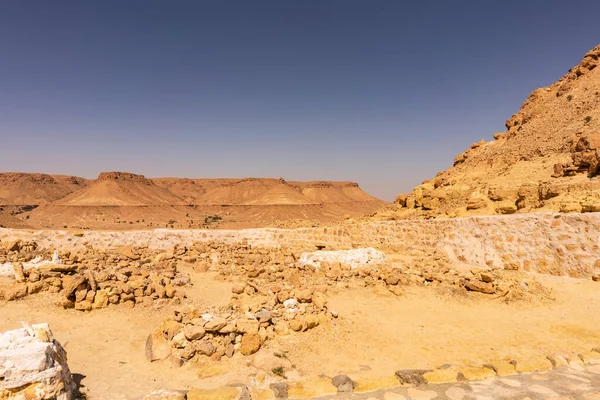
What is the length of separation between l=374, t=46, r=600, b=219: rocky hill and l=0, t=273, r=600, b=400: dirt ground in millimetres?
4329

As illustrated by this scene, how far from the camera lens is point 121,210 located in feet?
160

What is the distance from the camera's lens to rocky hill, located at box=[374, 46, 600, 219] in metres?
12.1

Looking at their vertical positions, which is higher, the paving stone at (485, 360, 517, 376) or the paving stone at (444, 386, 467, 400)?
the paving stone at (485, 360, 517, 376)

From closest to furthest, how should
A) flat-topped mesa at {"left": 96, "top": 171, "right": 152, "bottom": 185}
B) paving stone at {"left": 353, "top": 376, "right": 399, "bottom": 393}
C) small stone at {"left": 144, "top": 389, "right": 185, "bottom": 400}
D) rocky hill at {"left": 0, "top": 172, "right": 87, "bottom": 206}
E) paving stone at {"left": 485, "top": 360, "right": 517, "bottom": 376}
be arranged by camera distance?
small stone at {"left": 144, "top": 389, "right": 185, "bottom": 400} → paving stone at {"left": 353, "top": 376, "right": 399, "bottom": 393} → paving stone at {"left": 485, "top": 360, "right": 517, "bottom": 376} → flat-topped mesa at {"left": 96, "top": 171, "right": 152, "bottom": 185} → rocky hill at {"left": 0, "top": 172, "right": 87, "bottom": 206}

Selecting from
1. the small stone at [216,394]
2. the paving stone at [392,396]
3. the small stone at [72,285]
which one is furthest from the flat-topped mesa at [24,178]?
the paving stone at [392,396]

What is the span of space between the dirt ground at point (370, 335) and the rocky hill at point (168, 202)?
86.6 ft

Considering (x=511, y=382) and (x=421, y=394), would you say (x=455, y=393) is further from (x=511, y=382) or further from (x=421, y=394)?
(x=511, y=382)

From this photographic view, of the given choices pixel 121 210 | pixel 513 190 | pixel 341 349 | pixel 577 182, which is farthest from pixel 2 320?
pixel 121 210

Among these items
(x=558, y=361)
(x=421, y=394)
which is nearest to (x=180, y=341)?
(x=421, y=394)

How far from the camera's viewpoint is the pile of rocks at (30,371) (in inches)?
113

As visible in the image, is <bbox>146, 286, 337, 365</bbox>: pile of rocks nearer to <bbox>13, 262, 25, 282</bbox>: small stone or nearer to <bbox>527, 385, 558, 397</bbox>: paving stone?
<bbox>527, 385, 558, 397</bbox>: paving stone

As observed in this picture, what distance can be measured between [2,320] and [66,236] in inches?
355

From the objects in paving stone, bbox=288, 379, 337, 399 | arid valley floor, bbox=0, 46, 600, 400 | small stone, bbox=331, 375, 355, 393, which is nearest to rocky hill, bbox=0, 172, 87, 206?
arid valley floor, bbox=0, 46, 600, 400

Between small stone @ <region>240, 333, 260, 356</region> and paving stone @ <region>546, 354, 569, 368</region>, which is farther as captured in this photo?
small stone @ <region>240, 333, 260, 356</region>
